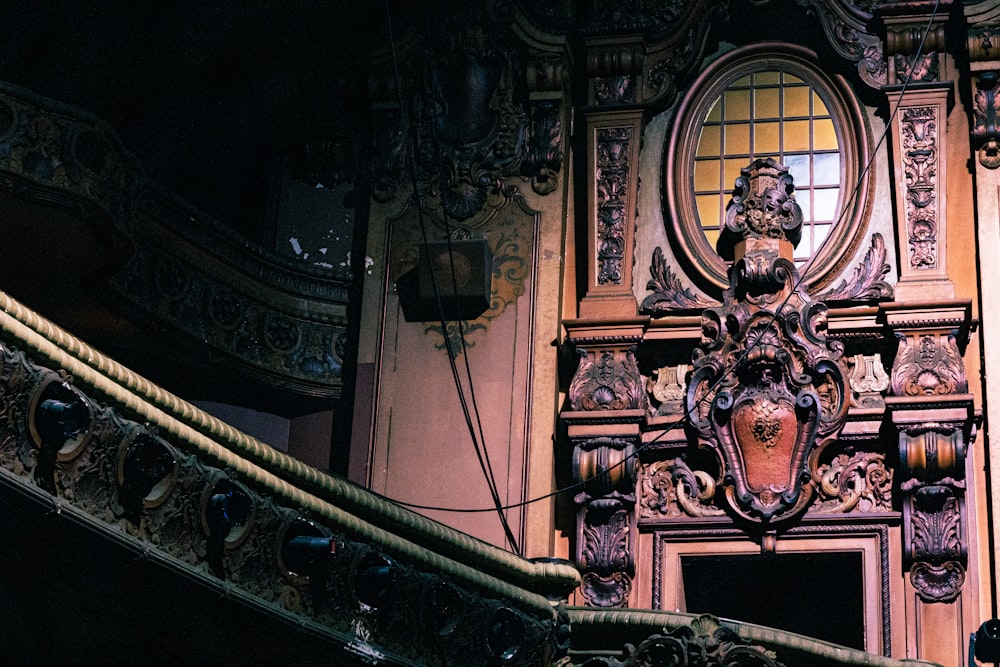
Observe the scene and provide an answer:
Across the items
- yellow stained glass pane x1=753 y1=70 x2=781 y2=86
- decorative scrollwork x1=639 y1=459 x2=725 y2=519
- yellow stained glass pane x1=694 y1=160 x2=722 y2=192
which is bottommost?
decorative scrollwork x1=639 y1=459 x2=725 y2=519

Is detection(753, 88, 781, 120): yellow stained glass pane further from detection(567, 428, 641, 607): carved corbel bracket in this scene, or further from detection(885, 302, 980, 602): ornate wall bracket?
detection(567, 428, 641, 607): carved corbel bracket

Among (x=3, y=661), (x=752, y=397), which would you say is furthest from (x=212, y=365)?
(x=3, y=661)

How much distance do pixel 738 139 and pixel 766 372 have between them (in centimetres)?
216

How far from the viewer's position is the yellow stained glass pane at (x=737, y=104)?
14883mm

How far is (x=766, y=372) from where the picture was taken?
1380 cm

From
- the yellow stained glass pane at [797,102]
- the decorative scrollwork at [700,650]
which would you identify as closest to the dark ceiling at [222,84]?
the yellow stained glass pane at [797,102]

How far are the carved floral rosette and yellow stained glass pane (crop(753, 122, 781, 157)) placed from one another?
1.75ft

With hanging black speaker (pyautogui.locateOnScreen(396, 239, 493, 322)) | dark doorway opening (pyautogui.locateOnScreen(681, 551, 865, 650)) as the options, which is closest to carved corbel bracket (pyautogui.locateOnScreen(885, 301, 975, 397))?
dark doorway opening (pyautogui.locateOnScreen(681, 551, 865, 650))

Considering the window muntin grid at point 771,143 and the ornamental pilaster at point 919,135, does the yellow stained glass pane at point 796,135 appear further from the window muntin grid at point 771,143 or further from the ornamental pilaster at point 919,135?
the ornamental pilaster at point 919,135

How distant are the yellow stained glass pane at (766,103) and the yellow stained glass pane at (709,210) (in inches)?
30.4

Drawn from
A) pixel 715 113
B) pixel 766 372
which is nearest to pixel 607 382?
pixel 766 372

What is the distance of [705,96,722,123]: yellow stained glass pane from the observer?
587 inches

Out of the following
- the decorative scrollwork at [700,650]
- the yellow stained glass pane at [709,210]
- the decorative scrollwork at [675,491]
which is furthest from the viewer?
the yellow stained glass pane at [709,210]

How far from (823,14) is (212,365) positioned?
18.6ft
